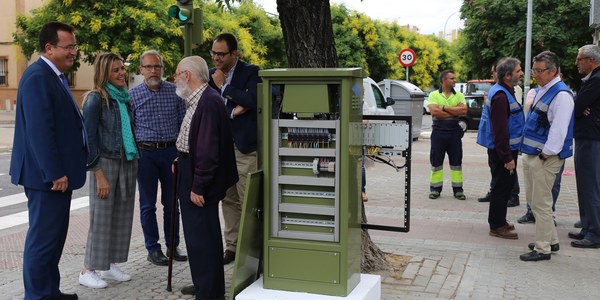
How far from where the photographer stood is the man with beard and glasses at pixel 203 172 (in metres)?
4.49

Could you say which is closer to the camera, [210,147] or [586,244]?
[210,147]

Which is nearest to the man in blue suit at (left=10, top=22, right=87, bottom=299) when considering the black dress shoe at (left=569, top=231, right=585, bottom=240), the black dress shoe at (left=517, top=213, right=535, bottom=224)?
the black dress shoe at (left=569, top=231, right=585, bottom=240)

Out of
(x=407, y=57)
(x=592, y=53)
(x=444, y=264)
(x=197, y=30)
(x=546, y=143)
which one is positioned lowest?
(x=444, y=264)

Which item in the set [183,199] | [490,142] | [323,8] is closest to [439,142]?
[490,142]

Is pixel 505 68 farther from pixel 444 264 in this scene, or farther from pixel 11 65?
pixel 11 65

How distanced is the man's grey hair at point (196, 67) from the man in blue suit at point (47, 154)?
89 cm

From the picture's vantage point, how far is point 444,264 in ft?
19.5

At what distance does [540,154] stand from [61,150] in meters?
4.34

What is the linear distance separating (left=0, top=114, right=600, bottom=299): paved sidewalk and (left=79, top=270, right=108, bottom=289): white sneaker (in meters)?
0.06

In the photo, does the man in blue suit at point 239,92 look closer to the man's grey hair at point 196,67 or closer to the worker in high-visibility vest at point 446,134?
the man's grey hair at point 196,67

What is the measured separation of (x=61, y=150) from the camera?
4.64 m

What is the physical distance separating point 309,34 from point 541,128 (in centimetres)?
255

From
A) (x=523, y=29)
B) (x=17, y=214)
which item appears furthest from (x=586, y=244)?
(x=523, y=29)

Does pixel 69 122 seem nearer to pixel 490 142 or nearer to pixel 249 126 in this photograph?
pixel 249 126
